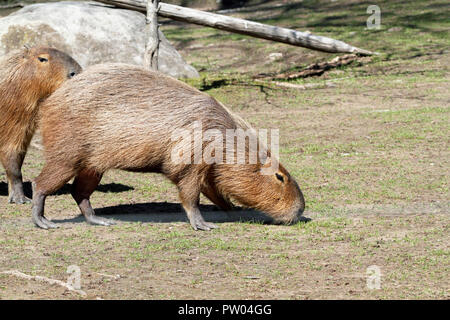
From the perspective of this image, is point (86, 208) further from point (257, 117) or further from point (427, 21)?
point (427, 21)

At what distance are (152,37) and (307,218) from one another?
15.4ft

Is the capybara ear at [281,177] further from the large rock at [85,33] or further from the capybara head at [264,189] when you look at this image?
the large rock at [85,33]

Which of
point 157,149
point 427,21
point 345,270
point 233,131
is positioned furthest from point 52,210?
point 427,21

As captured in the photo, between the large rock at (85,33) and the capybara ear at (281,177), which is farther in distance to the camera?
the large rock at (85,33)

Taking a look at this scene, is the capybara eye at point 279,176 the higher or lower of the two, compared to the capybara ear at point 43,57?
lower

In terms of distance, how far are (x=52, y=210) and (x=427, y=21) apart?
10.2 meters

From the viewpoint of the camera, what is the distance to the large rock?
11117mm

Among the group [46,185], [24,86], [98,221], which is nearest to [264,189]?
[98,221]

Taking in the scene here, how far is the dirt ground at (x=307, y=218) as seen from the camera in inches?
181

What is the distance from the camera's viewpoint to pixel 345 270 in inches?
192

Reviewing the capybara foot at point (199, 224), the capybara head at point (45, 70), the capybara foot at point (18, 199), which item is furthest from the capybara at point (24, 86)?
the capybara foot at point (199, 224)

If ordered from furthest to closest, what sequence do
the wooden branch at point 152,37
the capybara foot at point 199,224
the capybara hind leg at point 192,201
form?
the wooden branch at point 152,37
the capybara foot at point 199,224
the capybara hind leg at point 192,201

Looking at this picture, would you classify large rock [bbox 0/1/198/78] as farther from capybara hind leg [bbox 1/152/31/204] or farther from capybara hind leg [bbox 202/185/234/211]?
capybara hind leg [bbox 202/185/234/211]

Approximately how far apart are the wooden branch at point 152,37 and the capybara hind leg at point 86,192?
402 centimetres
